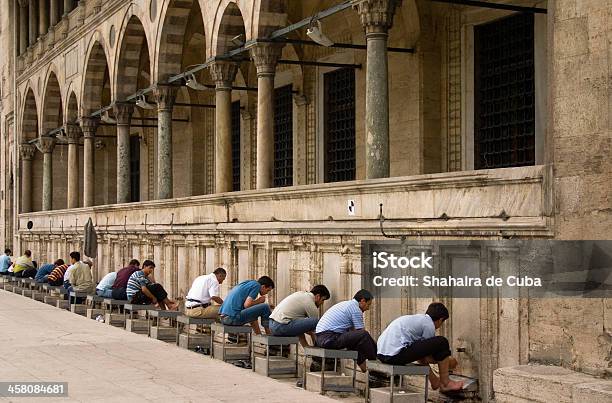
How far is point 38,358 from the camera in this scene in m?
13.5

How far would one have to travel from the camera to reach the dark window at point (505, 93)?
16.6 m

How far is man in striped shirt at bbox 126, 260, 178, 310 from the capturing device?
57.7ft

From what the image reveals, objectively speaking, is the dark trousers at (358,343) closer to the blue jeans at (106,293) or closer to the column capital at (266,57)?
the column capital at (266,57)

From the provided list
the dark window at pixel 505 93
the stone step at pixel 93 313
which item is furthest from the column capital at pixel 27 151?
the dark window at pixel 505 93

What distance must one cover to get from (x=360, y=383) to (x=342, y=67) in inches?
425

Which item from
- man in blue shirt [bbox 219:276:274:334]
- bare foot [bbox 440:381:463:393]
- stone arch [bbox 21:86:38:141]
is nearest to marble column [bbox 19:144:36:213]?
stone arch [bbox 21:86:38:141]

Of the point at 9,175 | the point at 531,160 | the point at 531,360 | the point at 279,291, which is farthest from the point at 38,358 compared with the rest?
the point at 9,175

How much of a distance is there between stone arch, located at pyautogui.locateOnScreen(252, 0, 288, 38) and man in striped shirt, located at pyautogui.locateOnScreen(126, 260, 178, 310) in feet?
14.7

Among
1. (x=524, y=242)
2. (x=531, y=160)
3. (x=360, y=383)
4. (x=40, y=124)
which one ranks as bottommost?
(x=360, y=383)

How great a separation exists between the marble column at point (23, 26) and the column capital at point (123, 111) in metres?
15.6

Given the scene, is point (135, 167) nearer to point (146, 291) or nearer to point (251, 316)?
point (146, 291)

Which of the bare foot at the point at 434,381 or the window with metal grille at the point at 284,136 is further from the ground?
the window with metal grille at the point at 284,136

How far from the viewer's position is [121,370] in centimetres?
1251

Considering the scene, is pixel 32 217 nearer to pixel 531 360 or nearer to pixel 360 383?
pixel 360 383
